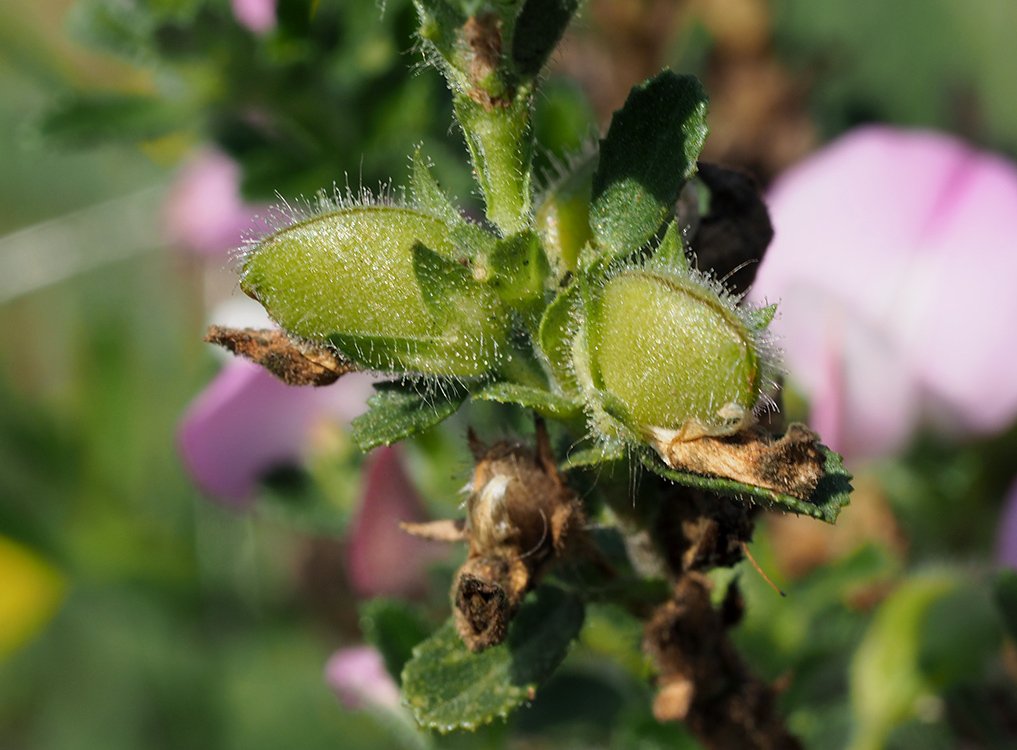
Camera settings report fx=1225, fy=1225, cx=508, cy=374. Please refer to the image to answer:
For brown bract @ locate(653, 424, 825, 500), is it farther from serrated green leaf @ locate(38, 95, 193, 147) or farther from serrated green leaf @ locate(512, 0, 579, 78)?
serrated green leaf @ locate(38, 95, 193, 147)

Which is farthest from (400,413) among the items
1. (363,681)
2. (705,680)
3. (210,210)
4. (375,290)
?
(210,210)

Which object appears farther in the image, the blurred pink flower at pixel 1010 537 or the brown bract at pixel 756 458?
the blurred pink flower at pixel 1010 537

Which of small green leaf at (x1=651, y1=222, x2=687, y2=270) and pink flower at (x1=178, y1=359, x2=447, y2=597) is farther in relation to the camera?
pink flower at (x1=178, y1=359, x2=447, y2=597)

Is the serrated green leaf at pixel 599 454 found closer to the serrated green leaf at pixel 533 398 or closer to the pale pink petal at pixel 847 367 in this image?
the serrated green leaf at pixel 533 398

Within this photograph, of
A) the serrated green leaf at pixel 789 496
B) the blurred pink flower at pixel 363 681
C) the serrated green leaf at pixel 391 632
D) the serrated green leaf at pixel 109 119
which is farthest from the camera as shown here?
the serrated green leaf at pixel 109 119

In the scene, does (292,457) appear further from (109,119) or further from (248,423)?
(109,119)

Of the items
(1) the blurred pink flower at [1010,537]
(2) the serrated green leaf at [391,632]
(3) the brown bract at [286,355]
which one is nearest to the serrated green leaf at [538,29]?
(3) the brown bract at [286,355]

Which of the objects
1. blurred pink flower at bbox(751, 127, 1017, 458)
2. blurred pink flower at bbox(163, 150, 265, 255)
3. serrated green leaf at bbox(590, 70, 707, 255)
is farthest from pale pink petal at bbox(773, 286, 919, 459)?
blurred pink flower at bbox(163, 150, 265, 255)
